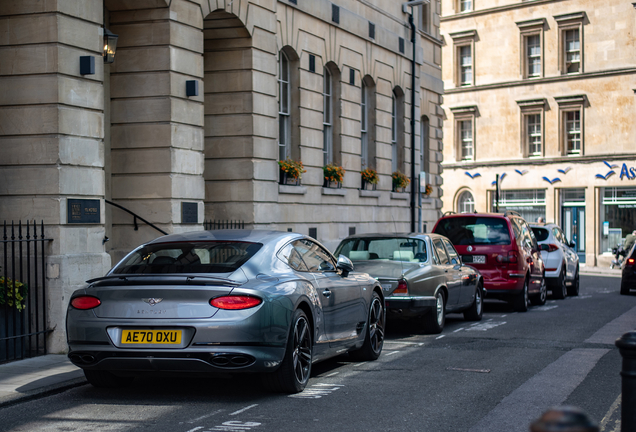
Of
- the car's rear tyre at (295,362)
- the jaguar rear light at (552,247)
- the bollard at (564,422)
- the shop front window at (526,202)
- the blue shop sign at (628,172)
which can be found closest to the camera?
the bollard at (564,422)

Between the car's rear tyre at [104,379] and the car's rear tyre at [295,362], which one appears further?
the car's rear tyre at [104,379]

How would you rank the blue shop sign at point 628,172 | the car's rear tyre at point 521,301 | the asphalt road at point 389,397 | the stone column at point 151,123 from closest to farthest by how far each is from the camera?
1. the asphalt road at point 389,397
2. the stone column at point 151,123
3. the car's rear tyre at point 521,301
4. the blue shop sign at point 628,172

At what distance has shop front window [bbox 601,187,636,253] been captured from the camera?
1628 inches

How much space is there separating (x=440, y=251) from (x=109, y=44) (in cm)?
607

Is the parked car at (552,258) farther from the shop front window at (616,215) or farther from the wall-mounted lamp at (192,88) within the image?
the shop front window at (616,215)

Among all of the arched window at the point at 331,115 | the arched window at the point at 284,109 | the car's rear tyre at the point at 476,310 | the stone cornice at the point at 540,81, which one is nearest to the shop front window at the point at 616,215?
the stone cornice at the point at 540,81

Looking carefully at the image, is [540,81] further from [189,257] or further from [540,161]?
[189,257]

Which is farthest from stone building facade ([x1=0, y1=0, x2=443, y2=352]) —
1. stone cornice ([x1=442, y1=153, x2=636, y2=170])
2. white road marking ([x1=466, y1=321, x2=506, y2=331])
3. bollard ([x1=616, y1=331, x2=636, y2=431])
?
stone cornice ([x1=442, y1=153, x2=636, y2=170])

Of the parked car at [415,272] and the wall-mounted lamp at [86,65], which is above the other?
the wall-mounted lamp at [86,65]

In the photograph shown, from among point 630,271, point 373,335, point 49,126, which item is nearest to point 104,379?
point 373,335

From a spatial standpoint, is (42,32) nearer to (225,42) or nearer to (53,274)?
(53,274)

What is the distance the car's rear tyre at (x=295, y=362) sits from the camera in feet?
25.6

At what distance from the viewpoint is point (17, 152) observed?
457 inches

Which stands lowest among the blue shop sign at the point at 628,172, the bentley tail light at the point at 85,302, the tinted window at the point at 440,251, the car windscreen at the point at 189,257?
the bentley tail light at the point at 85,302
